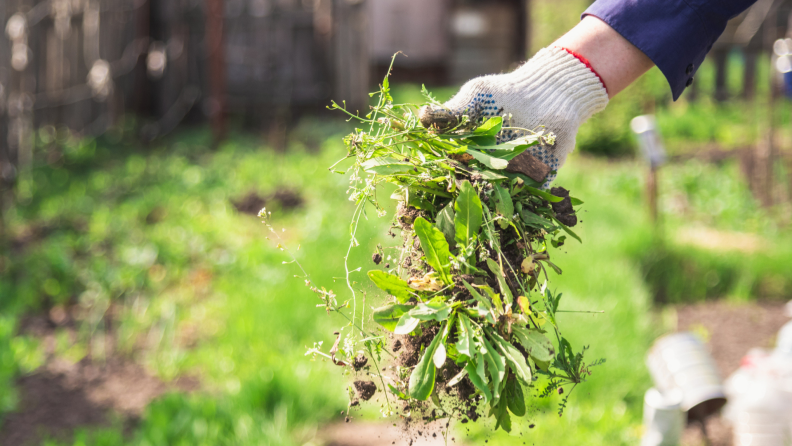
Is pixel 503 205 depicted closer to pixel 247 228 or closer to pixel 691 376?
pixel 691 376

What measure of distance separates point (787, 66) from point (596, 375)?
1.79 metres

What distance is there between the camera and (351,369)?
1.25m

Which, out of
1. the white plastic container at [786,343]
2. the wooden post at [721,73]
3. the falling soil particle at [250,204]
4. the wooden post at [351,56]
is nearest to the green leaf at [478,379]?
the white plastic container at [786,343]

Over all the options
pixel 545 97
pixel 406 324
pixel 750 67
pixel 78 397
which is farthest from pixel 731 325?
pixel 750 67

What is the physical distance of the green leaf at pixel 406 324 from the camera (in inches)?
44.2

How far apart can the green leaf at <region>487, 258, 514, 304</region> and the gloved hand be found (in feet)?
1.05

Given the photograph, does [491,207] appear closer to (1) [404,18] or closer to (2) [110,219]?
(2) [110,219]

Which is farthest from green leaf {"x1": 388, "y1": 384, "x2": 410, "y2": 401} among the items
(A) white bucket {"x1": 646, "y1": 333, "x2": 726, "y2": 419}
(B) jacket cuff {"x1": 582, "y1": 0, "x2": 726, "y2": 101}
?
(A) white bucket {"x1": 646, "y1": 333, "x2": 726, "y2": 419}

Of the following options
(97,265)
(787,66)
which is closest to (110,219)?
(97,265)

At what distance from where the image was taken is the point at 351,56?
7.53 metres

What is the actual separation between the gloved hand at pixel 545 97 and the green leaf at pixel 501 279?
0.32 m

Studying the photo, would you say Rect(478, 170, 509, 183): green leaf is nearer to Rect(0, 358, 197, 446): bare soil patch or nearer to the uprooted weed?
the uprooted weed

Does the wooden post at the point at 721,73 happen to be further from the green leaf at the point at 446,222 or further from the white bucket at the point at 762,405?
the green leaf at the point at 446,222

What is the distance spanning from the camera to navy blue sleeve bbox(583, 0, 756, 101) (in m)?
1.48
